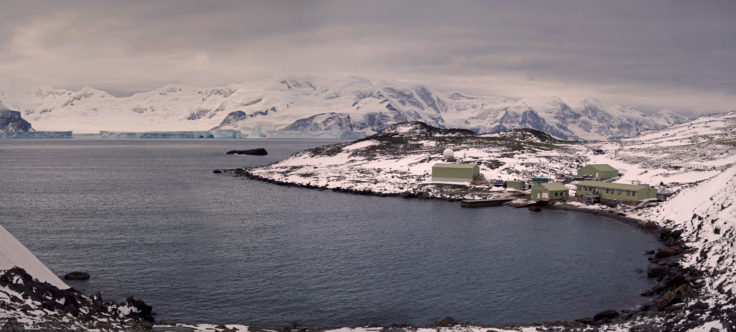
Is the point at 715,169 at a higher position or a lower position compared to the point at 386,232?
higher

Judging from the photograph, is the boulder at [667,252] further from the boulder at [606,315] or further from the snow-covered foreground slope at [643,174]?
the boulder at [606,315]

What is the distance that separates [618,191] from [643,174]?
21938 mm

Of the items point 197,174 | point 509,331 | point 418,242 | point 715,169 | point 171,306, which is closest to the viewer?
point 509,331

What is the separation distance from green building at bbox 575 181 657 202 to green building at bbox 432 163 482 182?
20.6m

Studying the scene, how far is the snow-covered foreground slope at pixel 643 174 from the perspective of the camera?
32584 millimetres

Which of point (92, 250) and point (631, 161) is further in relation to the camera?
point (631, 161)

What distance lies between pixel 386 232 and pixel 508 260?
16.2 m

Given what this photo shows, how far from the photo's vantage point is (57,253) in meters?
47.4

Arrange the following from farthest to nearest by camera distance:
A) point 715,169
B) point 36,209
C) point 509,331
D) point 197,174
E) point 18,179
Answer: point 197,174 < point 18,179 < point 715,169 < point 36,209 < point 509,331

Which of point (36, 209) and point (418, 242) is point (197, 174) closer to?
point (36, 209)

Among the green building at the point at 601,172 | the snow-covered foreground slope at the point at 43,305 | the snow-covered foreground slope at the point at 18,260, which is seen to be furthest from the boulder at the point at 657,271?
the green building at the point at 601,172

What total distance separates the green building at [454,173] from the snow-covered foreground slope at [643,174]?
11.4 ft

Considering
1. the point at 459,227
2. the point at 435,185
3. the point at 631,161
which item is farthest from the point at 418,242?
the point at 631,161

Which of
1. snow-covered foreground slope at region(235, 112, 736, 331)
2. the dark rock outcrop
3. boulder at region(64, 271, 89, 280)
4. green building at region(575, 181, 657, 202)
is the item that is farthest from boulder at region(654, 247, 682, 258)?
boulder at region(64, 271, 89, 280)
